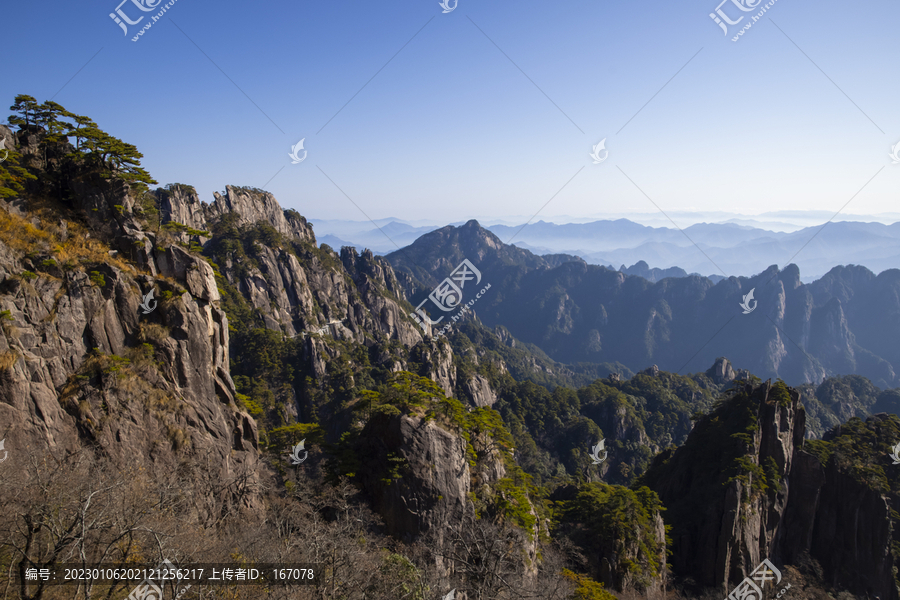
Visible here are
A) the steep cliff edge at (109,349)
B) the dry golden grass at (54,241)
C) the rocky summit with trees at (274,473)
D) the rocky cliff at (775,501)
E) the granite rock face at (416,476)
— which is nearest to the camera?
the rocky summit with trees at (274,473)

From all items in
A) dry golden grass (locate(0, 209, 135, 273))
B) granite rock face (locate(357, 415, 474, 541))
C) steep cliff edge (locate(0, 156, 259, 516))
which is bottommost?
granite rock face (locate(357, 415, 474, 541))

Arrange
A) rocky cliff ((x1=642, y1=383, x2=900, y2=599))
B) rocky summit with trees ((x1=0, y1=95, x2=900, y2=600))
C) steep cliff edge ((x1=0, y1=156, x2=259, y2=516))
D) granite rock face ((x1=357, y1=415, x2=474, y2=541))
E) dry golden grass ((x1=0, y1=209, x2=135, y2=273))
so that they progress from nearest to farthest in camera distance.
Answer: rocky summit with trees ((x1=0, y1=95, x2=900, y2=600))
steep cliff edge ((x1=0, y1=156, x2=259, y2=516))
dry golden grass ((x1=0, y1=209, x2=135, y2=273))
granite rock face ((x1=357, y1=415, x2=474, y2=541))
rocky cliff ((x1=642, y1=383, x2=900, y2=599))

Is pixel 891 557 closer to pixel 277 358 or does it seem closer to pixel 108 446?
pixel 108 446

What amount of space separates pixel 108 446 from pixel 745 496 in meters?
48.3

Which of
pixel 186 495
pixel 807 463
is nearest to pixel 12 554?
pixel 186 495

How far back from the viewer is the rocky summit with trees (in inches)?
652

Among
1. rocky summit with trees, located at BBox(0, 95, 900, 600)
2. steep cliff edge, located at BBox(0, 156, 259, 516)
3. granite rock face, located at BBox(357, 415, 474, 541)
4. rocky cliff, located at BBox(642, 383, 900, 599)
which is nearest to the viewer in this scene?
rocky summit with trees, located at BBox(0, 95, 900, 600)

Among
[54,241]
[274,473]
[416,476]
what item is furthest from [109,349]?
Answer: [416,476]

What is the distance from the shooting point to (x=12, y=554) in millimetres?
12539

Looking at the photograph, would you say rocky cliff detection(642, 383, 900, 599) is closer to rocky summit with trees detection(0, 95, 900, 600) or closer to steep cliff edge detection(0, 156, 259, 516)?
rocky summit with trees detection(0, 95, 900, 600)

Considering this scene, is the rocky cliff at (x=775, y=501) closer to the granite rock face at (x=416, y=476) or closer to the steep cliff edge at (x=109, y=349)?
the granite rock face at (x=416, y=476)

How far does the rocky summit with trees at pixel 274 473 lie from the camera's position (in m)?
16.6

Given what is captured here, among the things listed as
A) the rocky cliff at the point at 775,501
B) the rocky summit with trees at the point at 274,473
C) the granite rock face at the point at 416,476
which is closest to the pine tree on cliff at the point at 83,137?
the rocky summit with trees at the point at 274,473

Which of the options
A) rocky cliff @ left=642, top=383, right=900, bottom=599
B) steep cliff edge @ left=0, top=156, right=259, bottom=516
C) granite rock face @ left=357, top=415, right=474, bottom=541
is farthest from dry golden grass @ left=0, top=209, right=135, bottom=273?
rocky cliff @ left=642, top=383, right=900, bottom=599
